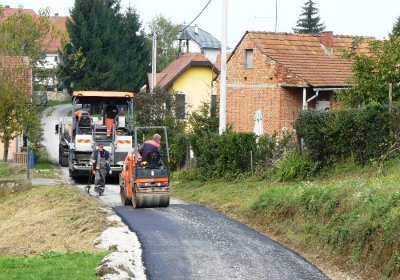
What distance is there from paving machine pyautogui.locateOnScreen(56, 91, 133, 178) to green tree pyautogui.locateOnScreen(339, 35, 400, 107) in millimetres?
8649

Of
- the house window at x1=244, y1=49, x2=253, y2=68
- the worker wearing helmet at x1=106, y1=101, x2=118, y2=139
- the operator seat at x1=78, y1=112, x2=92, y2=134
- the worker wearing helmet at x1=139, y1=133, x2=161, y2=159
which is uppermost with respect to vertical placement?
the house window at x1=244, y1=49, x2=253, y2=68

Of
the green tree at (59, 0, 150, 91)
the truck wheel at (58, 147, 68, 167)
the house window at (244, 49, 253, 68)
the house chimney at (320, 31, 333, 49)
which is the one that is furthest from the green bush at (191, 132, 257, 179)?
the green tree at (59, 0, 150, 91)

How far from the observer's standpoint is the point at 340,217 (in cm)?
1727

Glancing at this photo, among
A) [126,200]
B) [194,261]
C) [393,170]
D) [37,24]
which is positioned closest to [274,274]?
[194,261]

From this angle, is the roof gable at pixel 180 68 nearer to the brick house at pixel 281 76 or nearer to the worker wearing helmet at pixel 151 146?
the brick house at pixel 281 76

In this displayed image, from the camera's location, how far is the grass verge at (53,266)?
14312mm

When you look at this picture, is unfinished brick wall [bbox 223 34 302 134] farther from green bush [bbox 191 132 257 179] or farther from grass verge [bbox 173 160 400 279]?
grass verge [bbox 173 160 400 279]

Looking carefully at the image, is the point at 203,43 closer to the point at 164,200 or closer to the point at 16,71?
the point at 16,71

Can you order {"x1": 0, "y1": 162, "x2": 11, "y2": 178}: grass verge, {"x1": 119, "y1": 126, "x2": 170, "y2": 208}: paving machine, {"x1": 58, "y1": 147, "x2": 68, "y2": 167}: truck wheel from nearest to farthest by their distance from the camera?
{"x1": 119, "y1": 126, "x2": 170, "y2": 208}: paving machine < {"x1": 0, "y1": 162, "x2": 11, "y2": 178}: grass verge < {"x1": 58, "y1": 147, "x2": 68, "y2": 167}: truck wheel

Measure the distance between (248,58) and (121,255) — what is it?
76.6 ft

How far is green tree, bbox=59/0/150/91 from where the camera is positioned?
235 ft

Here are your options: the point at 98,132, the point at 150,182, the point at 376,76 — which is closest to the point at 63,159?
the point at 98,132

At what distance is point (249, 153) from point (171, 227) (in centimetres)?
969

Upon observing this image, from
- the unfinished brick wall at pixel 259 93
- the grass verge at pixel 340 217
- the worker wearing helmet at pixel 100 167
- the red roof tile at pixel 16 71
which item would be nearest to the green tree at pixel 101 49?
the red roof tile at pixel 16 71
